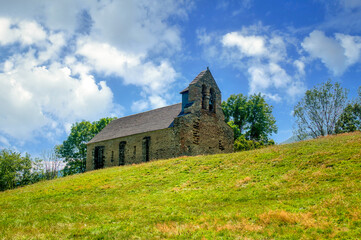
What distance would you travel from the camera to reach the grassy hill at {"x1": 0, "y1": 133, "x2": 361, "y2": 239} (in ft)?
31.8

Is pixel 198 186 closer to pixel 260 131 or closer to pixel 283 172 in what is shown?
pixel 283 172

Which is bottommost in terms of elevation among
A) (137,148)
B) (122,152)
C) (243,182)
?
(243,182)

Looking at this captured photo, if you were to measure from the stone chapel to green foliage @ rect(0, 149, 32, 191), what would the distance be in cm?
2597

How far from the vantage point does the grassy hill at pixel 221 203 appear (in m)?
9.69

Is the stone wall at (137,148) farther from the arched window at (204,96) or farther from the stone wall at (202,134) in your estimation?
the arched window at (204,96)

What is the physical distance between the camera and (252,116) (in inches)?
2142

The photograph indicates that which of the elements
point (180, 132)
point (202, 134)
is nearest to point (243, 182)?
point (180, 132)

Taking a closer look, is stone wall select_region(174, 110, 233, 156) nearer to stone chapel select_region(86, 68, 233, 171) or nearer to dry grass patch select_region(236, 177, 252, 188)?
stone chapel select_region(86, 68, 233, 171)

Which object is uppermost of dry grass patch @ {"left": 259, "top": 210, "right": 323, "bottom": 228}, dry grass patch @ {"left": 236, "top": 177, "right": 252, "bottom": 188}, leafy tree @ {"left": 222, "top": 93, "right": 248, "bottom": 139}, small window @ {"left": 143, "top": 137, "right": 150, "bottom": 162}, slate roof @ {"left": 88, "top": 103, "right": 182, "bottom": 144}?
leafy tree @ {"left": 222, "top": 93, "right": 248, "bottom": 139}

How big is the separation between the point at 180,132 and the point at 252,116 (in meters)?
27.8

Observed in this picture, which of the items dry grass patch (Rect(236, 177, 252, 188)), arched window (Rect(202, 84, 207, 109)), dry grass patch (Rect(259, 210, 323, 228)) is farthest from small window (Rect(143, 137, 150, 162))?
dry grass patch (Rect(259, 210, 323, 228))

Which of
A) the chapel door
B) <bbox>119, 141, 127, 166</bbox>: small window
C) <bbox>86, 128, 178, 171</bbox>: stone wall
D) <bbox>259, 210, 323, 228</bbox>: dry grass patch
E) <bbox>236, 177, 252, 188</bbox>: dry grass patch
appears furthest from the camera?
the chapel door

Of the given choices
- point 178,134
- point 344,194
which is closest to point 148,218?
point 344,194

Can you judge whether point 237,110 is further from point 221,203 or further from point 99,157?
point 221,203
